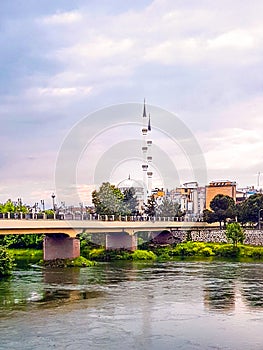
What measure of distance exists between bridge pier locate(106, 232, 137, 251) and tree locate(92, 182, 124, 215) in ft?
30.5

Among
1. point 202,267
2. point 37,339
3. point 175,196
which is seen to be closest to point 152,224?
point 202,267

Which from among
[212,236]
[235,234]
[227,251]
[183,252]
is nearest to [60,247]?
[183,252]

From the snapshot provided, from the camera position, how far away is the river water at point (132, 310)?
70.9ft

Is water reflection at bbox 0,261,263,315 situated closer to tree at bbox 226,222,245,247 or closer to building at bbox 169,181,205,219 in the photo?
tree at bbox 226,222,245,247

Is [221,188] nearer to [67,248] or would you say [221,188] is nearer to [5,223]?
[67,248]

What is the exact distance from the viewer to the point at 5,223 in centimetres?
4262

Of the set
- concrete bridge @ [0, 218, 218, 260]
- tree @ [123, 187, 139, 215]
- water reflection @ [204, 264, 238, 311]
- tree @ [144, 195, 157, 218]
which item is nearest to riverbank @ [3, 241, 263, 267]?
concrete bridge @ [0, 218, 218, 260]

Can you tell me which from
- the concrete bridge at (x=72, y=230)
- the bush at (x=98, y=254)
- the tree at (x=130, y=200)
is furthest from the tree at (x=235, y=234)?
the tree at (x=130, y=200)

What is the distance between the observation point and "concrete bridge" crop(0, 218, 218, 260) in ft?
148

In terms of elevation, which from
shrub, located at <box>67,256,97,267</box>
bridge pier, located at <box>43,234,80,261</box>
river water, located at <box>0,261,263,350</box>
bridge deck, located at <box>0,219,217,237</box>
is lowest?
river water, located at <box>0,261,263,350</box>

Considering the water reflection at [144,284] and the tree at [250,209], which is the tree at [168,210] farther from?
the water reflection at [144,284]

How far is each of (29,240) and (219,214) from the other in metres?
24.3

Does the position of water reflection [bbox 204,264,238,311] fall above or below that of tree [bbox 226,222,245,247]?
below

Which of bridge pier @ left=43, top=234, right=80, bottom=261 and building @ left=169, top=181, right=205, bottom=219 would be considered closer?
bridge pier @ left=43, top=234, right=80, bottom=261
